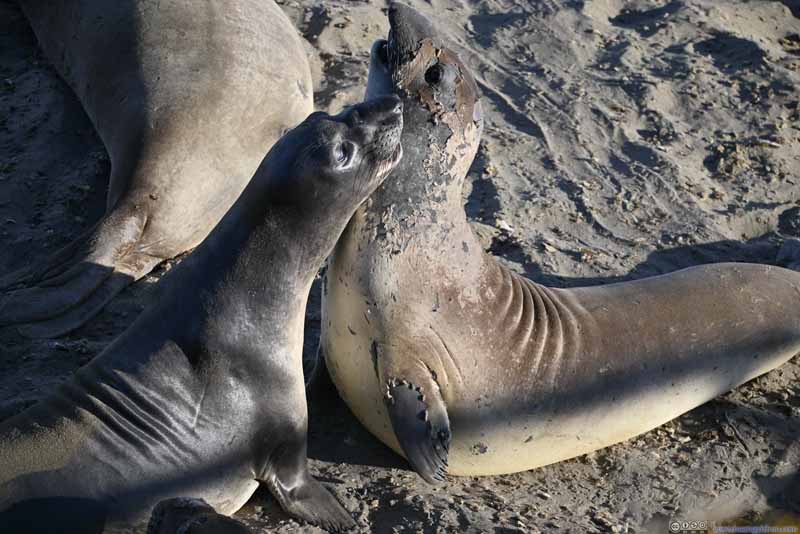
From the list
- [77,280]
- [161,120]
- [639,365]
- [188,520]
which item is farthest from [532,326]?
[161,120]

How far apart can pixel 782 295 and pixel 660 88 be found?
224cm

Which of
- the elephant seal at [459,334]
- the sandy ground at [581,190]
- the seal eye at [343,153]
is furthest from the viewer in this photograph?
the sandy ground at [581,190]

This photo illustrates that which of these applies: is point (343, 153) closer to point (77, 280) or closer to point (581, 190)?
point (77, 280)

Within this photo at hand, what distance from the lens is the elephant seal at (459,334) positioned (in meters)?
3.95

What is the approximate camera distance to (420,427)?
12.4ft

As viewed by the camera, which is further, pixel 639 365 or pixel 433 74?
pixel 639 365

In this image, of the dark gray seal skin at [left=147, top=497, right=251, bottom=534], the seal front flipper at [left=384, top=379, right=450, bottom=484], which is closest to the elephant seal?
the seal front flipper at [left=384, top=379, right=450, bottom=484]

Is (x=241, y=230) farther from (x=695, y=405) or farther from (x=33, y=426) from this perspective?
(x=695, y=405)

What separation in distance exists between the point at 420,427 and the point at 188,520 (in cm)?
91

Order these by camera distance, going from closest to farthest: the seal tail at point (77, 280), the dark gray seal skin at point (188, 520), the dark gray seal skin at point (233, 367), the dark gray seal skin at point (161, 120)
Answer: the dark gray seal skin at point (188, 520) < the dark gray seal skin at point (233, 367) < the seal tail at point (77, 280) < the dark gray seal skin at point (161, 120)

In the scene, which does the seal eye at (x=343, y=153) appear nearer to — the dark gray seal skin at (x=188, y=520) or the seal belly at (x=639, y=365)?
the seal belly at (x=639, y=365)

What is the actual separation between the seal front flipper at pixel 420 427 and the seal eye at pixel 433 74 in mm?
1179

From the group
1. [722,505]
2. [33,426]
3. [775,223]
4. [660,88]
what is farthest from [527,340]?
[660,88]

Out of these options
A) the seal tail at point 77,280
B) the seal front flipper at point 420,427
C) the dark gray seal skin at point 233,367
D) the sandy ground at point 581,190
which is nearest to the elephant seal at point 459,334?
the seal front flipper at point 420,427
